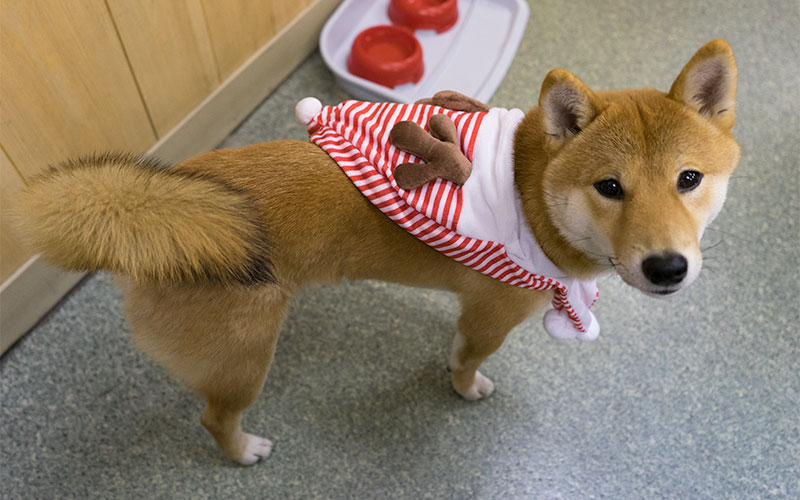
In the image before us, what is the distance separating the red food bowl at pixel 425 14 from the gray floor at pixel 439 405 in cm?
90

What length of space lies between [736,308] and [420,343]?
0.78 meters

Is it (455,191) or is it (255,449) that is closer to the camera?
(455,191)

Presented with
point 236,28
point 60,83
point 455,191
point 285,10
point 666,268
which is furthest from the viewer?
point 285,10

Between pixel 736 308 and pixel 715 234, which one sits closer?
pixel 736 308

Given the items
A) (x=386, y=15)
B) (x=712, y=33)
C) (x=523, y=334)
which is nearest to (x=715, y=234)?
(x=523, y=334)

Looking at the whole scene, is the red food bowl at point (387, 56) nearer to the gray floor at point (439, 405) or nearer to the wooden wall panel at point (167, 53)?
the wooden wall panel at point (167, 53)

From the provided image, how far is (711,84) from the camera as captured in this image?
32.5 inches

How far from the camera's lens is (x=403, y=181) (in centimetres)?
87

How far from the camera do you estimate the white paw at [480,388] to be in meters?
1.29

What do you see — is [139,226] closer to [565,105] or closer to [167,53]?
Answer: [565,105]

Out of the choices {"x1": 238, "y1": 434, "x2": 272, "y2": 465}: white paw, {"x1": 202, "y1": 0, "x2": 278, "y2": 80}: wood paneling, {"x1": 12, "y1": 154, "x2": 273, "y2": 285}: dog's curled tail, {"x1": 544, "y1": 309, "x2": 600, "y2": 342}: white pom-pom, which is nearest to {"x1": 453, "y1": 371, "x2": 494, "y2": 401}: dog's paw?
{"x1": 544, "y1": 309, "x2": 600, "y2": 342}: white pom-pom

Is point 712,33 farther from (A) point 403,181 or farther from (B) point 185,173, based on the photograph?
(B) point 185,173

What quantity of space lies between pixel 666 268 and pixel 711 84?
279mm

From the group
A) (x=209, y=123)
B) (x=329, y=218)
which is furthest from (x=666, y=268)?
(x=209, y=123)
